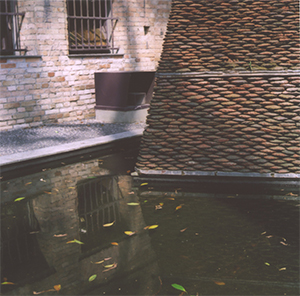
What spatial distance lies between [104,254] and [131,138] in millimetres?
5004

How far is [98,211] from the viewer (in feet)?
14.7

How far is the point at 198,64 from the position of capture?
5.46 m

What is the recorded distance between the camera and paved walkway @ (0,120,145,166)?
21.7ft

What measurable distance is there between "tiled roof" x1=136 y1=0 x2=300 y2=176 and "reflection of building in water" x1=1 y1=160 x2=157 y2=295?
93cm

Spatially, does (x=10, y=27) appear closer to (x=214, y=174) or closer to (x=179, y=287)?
(x=214, y=174)

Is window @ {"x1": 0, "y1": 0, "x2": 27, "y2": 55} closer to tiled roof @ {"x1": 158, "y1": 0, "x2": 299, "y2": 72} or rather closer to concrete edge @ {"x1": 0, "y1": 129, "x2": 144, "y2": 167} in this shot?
concrete edge @ {"x1": 0, "y1": 129, "x2": 144, "y2": 167}

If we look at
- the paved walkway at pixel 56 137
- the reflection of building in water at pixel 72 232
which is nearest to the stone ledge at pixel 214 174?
the reflection of building in water at pixel 72 232

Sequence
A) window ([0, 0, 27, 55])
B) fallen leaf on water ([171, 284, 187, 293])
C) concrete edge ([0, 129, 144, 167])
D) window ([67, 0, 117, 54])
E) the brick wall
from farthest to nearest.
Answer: window ([67, 0, 117, 54]) → window ([0, 0, 27, 55]) → the brick wall → concrete edge ([0, 129, 144, 167]) → fallen leaf on water ([171, 284, 187, 293])

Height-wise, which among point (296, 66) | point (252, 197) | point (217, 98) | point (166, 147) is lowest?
point (252, 197)

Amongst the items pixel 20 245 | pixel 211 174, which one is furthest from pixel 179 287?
pixel 211 174

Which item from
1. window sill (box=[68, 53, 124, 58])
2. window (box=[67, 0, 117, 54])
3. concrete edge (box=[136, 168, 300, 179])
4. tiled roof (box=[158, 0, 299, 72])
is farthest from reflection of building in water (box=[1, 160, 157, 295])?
window (box=[67, 0, 117, 54])

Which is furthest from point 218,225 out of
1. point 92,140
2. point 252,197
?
point 92,140

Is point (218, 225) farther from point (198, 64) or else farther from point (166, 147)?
point (198, 64)

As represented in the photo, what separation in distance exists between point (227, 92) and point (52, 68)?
5.38 m
